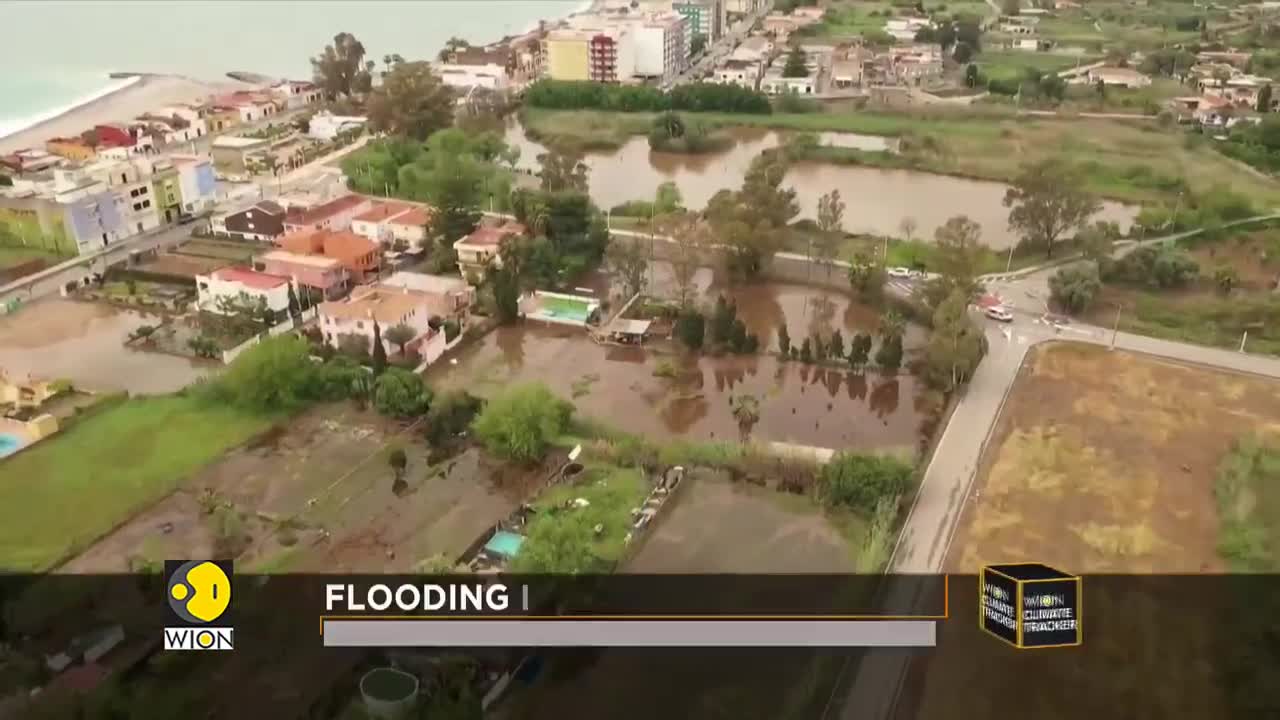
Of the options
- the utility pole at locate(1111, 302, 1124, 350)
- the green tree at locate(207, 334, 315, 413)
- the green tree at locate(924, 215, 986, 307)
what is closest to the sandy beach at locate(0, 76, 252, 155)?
the green tree at locate(207, 334, 315, 413)

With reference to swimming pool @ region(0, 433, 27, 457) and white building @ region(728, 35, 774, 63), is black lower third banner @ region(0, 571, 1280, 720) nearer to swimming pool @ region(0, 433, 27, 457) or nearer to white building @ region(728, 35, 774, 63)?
swimming pool @ region(0, 433, 27, 457)

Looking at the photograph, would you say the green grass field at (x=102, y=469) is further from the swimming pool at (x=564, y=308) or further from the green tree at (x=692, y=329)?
the green tree at (x=692, y=329)

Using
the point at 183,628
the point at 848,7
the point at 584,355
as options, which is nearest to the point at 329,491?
the point at 183,628

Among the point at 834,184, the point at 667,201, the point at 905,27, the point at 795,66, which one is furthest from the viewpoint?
the point at 905,27

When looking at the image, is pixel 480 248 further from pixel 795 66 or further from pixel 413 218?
pixel 795 66

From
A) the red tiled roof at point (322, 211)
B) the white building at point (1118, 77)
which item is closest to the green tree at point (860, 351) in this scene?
the red tiled roof at point (322, 211)

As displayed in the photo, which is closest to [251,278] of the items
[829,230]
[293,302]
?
A: [293,302]
